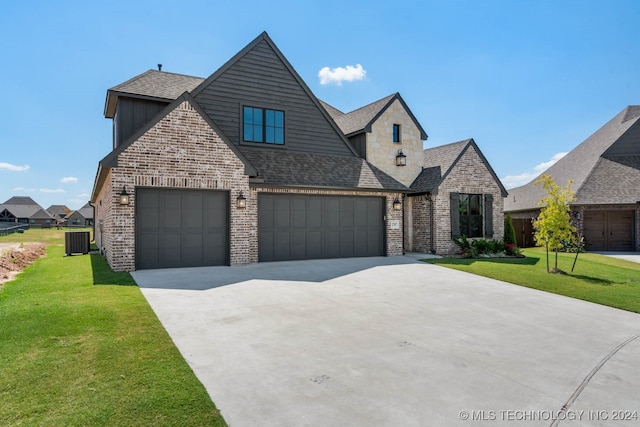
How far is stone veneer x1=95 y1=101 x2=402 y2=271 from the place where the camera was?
10.4 m

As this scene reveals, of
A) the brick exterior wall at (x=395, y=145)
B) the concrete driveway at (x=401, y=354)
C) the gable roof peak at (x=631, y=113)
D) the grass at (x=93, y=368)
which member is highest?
the gable roof peak at (x=631, y=113)

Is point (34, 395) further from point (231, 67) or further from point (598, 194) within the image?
point (598, 194)

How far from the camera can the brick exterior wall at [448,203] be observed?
1662 cm

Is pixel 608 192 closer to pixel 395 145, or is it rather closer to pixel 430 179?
pixel 430 179

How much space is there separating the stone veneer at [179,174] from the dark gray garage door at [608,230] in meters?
20.8

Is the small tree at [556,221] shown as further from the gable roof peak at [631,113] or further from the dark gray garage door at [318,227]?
the gable roof peak at [631,113]

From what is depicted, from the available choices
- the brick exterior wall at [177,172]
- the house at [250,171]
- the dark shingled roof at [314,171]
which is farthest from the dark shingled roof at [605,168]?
the brick exterior wall at [177,172]

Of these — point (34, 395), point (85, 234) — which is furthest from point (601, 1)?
point (85, 234)

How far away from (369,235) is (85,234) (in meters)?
13.5

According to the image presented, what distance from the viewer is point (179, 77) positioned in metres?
15.8

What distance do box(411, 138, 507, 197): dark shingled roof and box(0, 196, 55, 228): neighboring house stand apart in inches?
3928

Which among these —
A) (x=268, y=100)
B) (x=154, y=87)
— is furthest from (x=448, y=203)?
(x=154, y=87)

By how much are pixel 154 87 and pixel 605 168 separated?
26704 mm

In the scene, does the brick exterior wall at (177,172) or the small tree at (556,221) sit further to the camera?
the small tree at (556,221)
